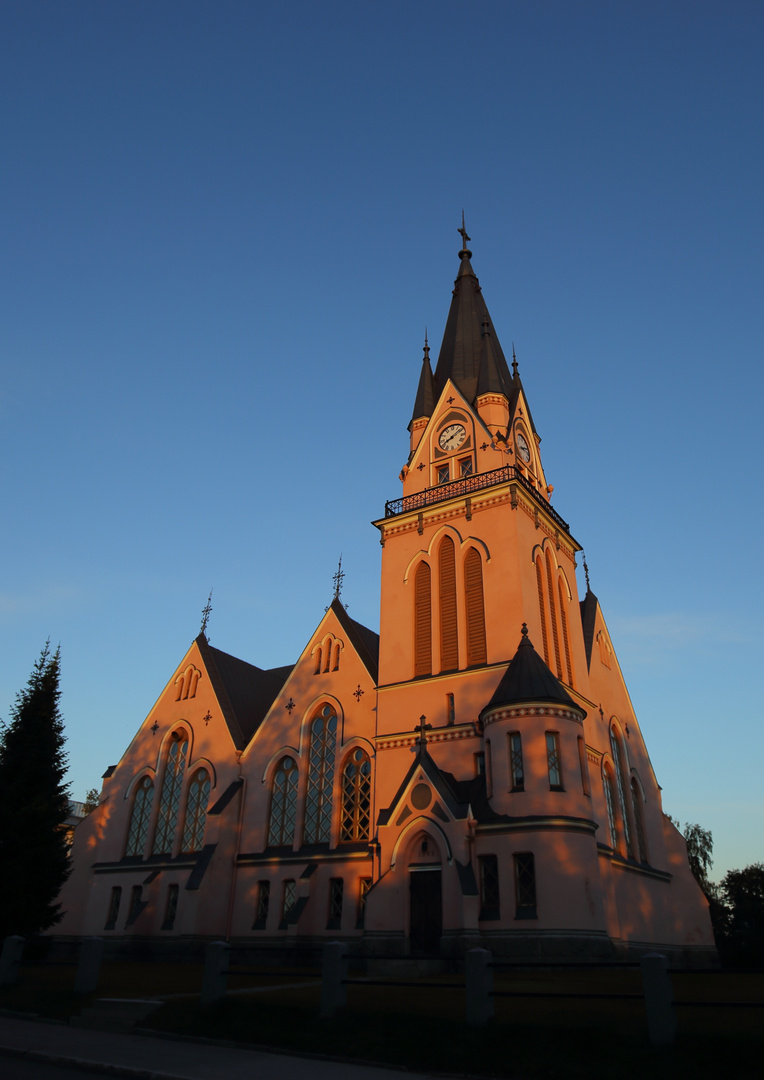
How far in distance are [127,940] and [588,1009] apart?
24856mm

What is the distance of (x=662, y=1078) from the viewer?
28.3 ft

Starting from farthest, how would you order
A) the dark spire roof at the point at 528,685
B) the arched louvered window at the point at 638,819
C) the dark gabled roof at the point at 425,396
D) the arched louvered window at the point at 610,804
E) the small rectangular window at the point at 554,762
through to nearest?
the dark gabled roof at the point at 425,396 → the arched louvered window at the point at 638,819 → the arched louvered window at the point at 610,804 → the dark spire roof at the point at 528,685 → the small rectangular window at the point at 554,762

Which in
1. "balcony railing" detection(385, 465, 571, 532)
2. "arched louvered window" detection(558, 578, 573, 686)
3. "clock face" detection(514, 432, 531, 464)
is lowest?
"arched louvered window" detection(558, 578, 573, 686)

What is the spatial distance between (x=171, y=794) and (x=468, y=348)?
2578 cm

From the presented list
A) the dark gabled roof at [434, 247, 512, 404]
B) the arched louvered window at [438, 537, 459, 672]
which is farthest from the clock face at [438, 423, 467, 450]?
the arched louvered window at [438, 537, 459, 672]

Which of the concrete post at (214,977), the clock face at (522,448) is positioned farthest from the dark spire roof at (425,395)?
the concrete post at (214,977)

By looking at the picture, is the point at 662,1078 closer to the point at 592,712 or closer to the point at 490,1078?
the point at 490,1078

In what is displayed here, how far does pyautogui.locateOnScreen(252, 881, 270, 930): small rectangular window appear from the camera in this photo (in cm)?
2915

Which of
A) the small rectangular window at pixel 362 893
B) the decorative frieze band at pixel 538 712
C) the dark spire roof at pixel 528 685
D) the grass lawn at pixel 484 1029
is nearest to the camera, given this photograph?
the grass lawn at pixel 484 1029

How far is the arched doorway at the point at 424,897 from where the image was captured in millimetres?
23062

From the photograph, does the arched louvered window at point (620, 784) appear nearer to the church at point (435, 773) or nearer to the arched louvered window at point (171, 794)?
the church at point (435, 773)

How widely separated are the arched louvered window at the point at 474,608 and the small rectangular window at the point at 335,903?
31.4 feet

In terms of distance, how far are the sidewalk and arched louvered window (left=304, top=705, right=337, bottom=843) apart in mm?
16733

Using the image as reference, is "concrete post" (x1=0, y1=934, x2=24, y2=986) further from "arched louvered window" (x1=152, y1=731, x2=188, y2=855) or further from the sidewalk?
"arched louvered window" (x1=152, y1=731, x2=188, y2=855)
